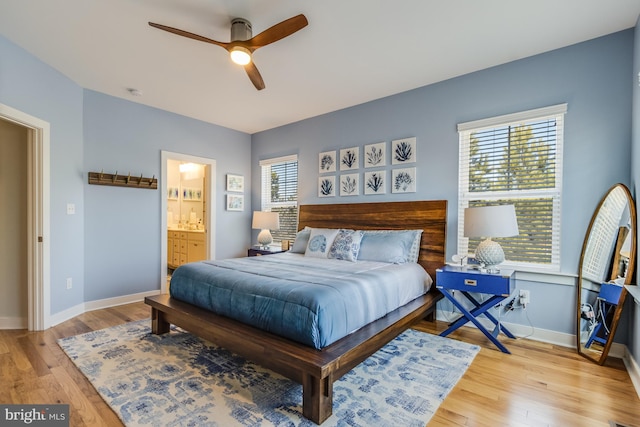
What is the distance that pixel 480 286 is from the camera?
2715 millimetres

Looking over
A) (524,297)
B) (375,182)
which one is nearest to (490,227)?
(524,297)

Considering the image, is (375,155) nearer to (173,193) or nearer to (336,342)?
(336,342)

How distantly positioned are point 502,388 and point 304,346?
141 cm

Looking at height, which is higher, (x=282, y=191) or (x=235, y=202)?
(x=282, y=191)

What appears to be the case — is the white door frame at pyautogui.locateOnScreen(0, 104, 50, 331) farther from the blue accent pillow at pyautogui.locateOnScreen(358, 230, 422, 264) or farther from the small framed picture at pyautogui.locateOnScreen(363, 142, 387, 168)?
the small framed picture at pyautogui.locateOnScreen(363, 142, 387, 168)

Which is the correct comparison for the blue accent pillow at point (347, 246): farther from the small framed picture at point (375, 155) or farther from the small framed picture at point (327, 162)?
the small framed picture at point (327, 162)

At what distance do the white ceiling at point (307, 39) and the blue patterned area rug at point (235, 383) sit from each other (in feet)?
8.86

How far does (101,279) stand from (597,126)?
18.4ft

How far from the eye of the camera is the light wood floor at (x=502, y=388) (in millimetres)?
1771

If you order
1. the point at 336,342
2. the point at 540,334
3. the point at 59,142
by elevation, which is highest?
the point at 59,142

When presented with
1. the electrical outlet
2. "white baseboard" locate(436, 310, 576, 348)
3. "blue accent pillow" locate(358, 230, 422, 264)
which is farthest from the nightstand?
the electrical outlet

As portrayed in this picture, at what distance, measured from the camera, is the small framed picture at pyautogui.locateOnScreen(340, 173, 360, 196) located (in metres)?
4.24

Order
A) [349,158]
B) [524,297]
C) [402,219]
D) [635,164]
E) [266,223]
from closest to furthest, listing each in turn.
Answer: [635,164]
[524,297]
[402,219]
[349,158]
[266,223]

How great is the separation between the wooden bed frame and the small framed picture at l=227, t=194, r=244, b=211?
2.30m
